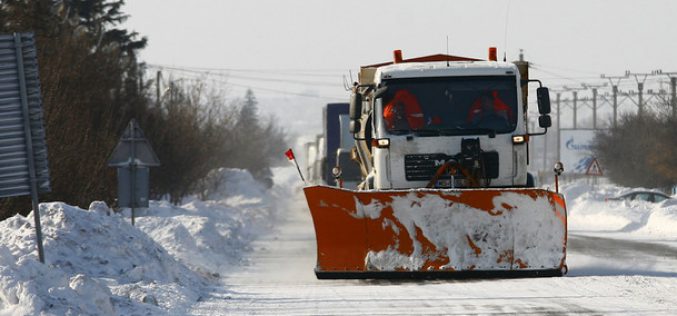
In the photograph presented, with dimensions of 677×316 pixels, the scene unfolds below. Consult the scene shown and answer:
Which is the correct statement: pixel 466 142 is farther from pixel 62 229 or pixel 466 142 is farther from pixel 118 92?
pixel 118 92

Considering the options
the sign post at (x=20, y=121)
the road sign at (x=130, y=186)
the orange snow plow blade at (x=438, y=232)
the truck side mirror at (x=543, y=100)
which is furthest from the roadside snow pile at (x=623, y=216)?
the sign post at (x=20, y=121)

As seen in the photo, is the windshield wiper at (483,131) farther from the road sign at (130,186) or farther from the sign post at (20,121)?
the road sign at (130,186)

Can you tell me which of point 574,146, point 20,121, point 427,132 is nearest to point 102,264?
point 20,121

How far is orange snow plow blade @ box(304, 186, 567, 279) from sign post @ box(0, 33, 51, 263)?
12.4 ft

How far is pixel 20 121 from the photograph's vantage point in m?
11.7

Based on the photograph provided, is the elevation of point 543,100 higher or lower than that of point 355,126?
higher

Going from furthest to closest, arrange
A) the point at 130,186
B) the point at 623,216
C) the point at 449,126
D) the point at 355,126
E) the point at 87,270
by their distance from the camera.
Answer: the point at 623,216
the point at 130,186
the point at 355,126
the point at 449,126
the point at 87,270

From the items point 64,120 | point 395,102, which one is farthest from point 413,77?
point 64,120

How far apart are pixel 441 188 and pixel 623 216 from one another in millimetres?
26880

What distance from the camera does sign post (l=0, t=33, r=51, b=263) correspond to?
38.1 ft

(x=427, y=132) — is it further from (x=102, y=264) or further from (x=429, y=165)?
(x=102, y=264)

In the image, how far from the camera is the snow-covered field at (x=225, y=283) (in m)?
11.3

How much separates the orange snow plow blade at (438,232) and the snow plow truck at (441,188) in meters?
0.01

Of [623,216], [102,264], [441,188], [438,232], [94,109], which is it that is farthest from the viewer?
[623,216]
